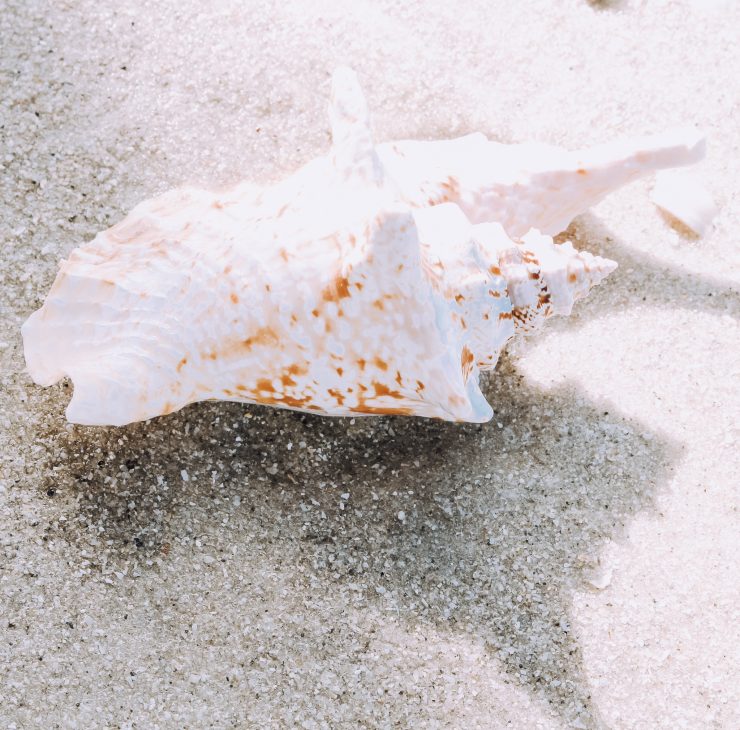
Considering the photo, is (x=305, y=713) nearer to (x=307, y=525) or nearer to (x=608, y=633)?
(x=307, y=525)

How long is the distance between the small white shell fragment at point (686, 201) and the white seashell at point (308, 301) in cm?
57

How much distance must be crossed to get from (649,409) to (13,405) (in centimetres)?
165

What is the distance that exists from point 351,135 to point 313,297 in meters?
0.39

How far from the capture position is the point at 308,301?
1.73 metres

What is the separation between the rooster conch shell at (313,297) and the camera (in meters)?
1.73

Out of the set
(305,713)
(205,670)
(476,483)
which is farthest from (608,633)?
(205,670)

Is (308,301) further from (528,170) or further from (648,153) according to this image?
(648,153)

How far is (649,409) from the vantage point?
7.14 feet

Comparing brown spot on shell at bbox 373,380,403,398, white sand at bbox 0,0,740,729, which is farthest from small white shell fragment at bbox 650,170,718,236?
brown spot on shell at bbox 373,380,403,398

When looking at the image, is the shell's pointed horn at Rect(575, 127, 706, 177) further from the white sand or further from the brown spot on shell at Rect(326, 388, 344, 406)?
the brown spot on shell at Rect(326, 388, 344, 406)

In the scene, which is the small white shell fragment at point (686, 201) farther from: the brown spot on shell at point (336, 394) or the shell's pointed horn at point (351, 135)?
the brown spot on shell at point (336, 394)

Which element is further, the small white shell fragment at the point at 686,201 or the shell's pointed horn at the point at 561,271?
the small white shell fragment at the point at 686,201

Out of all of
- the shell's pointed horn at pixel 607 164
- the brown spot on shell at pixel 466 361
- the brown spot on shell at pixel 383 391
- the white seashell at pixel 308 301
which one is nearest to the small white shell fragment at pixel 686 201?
the shell's pointed horn at pixel 607 164

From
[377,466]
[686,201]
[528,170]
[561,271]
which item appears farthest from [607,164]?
[377,466]
